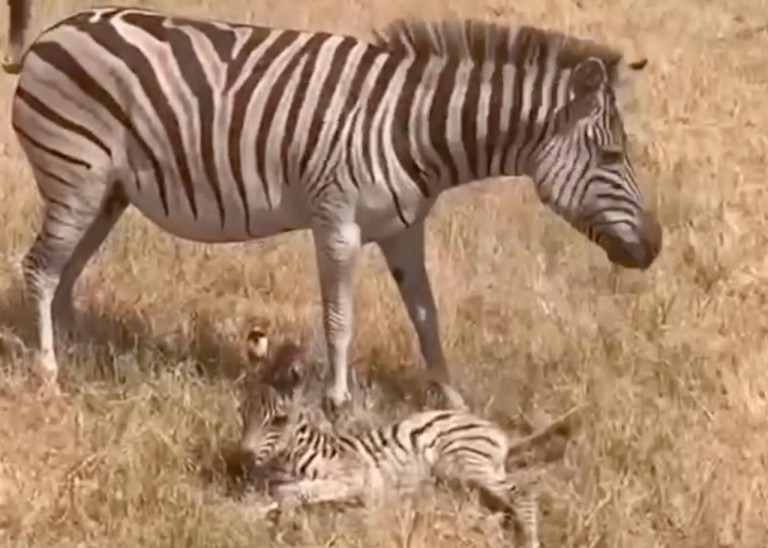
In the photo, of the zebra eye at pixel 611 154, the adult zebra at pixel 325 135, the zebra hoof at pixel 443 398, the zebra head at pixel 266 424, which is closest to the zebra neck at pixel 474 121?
the adult zebra at pixel 325 135

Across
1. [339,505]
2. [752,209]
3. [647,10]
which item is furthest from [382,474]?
[647,10]

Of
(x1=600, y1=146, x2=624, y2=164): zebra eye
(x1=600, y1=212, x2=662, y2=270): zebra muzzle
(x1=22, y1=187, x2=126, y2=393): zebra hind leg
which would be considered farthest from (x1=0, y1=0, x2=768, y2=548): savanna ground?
(x1=600, y1=146, x2=624, y2=164): zebra eye

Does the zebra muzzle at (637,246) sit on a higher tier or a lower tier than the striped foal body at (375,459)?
higher

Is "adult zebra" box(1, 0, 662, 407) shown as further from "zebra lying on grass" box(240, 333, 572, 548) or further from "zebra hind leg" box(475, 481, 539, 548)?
"zebra hind leg" box(475, 481, 539, 548)

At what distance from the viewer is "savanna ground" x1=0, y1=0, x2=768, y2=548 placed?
438cm

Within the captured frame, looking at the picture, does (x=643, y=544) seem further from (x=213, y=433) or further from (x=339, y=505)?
(x=213, y=433)

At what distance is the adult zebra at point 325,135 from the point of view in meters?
4.86

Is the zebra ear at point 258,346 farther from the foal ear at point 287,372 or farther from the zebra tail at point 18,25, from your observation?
the zebra tail at point 18,25

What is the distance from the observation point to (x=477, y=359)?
553 centimetres

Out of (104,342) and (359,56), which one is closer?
(359,56)

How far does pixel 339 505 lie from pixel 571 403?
3.55 ft

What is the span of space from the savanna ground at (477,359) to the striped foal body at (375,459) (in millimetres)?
90

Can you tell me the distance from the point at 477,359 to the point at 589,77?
4.17ft

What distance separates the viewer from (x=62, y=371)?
529 centimetres
